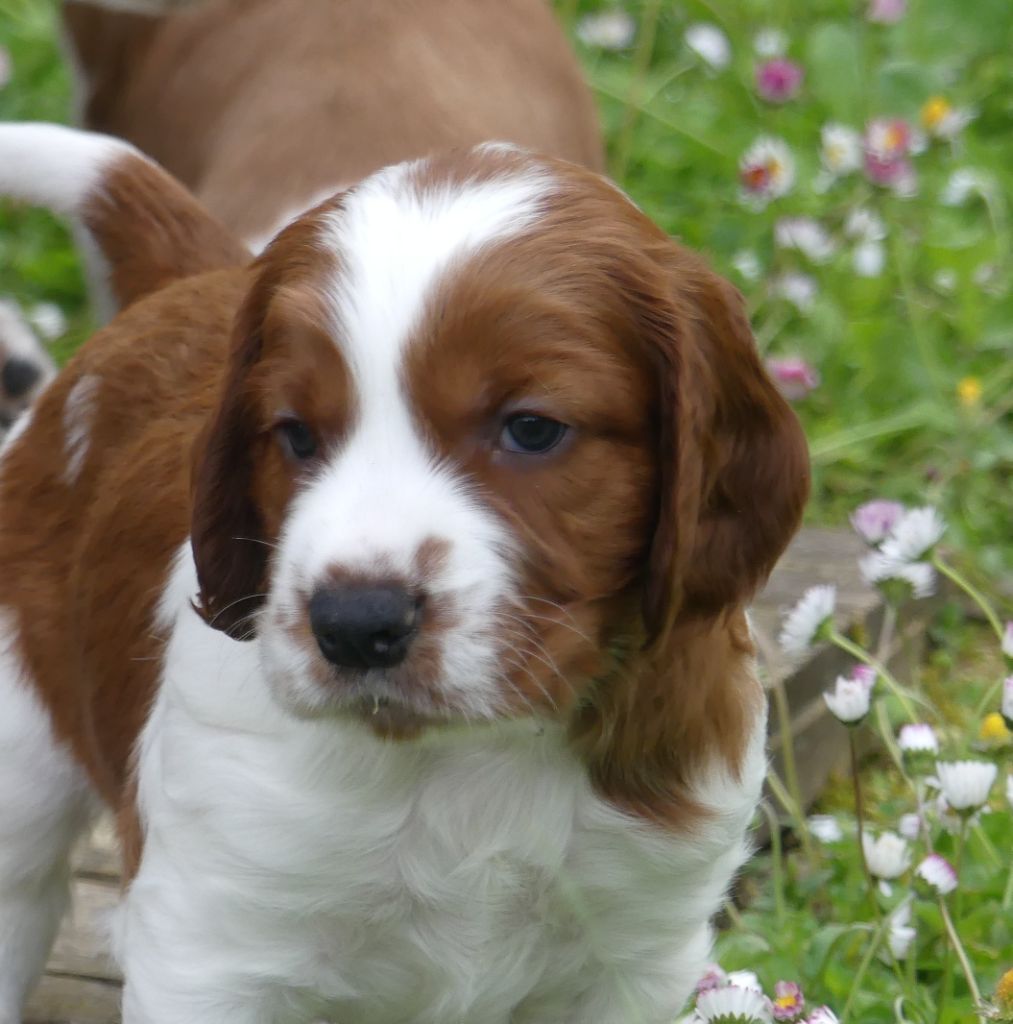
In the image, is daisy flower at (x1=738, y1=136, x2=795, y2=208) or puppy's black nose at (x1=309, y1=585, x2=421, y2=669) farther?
daisy flower at (x1=738, y1=136, x2=795, y2=208)

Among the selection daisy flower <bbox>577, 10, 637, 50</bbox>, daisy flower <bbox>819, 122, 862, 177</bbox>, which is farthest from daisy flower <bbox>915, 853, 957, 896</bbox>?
daisy flower <bbox>577, 10, 637, 50</bbox>

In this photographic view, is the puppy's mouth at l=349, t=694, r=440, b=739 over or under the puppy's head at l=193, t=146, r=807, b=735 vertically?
under

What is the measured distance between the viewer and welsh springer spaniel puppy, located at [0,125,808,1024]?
2.46 m

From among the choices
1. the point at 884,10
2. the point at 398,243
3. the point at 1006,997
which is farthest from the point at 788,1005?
the point at 884,10

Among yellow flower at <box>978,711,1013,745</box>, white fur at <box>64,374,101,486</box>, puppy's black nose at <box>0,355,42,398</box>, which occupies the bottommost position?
puppy's black nose at <box>0,355,42,398</box>

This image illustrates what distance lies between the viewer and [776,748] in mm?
4352

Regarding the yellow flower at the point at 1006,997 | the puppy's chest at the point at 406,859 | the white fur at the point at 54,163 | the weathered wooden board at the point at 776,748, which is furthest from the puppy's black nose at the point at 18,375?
the yellow flower at the point at 1006,997

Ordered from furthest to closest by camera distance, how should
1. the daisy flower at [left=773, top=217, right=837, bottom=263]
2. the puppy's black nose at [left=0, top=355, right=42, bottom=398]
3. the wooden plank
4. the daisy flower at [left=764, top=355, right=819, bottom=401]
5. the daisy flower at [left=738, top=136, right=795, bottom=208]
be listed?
the daisy flower at [left=773, top=217, right=837, bottom=263]
the daisy flower at [left=738, top=136, right=795, bottom=208]
the daisy flower at [left=764, top=355, right=819, bottom=401]
the puppy's black nose at [left=0, top=355, right=42, bottom=398]
the wooden plank

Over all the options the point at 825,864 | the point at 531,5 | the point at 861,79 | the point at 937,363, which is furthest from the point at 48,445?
the point at 861,79

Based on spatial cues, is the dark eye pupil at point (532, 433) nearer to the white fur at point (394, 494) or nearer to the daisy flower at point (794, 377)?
the white fur at point (394, 494)

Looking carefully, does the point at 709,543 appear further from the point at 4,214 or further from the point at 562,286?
the point at 4,214

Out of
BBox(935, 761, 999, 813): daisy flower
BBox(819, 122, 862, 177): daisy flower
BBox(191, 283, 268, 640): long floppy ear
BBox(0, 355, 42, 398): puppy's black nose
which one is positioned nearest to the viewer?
BBox(191, 283, 268, 640): long floppy ear

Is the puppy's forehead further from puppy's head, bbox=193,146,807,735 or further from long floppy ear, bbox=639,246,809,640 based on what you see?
long floppy ear, bbox=639,246,809,640

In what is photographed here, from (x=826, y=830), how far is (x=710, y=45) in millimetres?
4176
